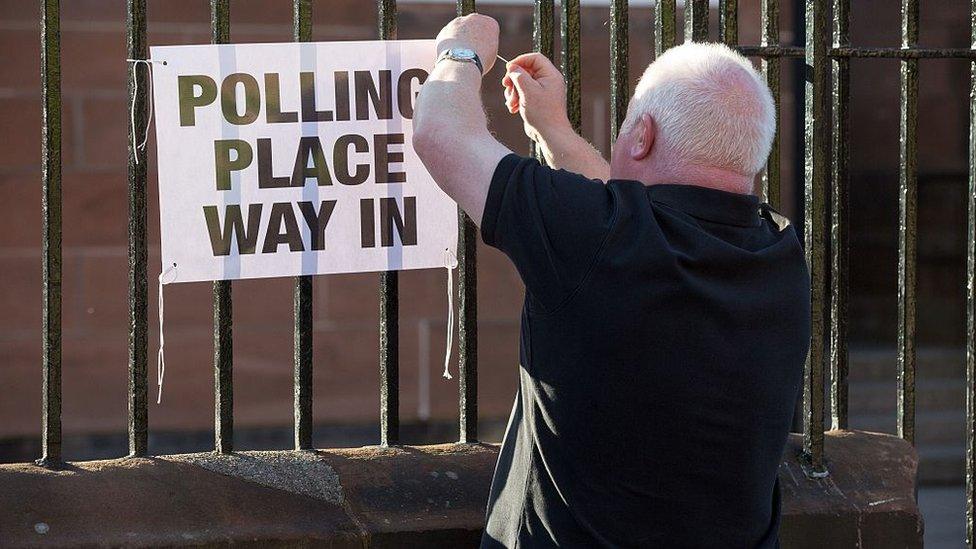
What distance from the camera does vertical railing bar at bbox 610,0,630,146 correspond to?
8.36ft

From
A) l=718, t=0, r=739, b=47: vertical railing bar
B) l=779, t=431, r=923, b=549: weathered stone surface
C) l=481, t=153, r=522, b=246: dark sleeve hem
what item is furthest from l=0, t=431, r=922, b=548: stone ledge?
l=718, t=0, r=739, b=47: vertical railing bar

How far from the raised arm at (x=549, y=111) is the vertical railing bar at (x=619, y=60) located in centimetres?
14

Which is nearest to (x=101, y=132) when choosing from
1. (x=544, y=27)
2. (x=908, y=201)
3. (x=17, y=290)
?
(x=17, y=290)

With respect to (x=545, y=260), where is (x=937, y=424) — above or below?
below

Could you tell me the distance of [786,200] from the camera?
5559 millimetres

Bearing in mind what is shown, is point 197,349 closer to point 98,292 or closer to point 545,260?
point 98,292

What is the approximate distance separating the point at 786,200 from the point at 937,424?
1.41 meters

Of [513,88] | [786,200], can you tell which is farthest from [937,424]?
[513,88]

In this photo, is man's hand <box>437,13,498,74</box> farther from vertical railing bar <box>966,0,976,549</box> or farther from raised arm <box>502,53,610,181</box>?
vertical railing bar <box>966,0,976,549</box>

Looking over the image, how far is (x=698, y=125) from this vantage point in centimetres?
197

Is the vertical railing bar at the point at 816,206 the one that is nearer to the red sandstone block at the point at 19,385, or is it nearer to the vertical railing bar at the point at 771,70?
the vertical railing bar at the point at 771,70

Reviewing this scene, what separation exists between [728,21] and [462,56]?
73 cm

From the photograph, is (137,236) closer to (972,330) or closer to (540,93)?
(540,93)

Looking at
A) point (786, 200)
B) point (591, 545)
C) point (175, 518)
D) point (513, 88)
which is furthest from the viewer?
point (786, 200)
